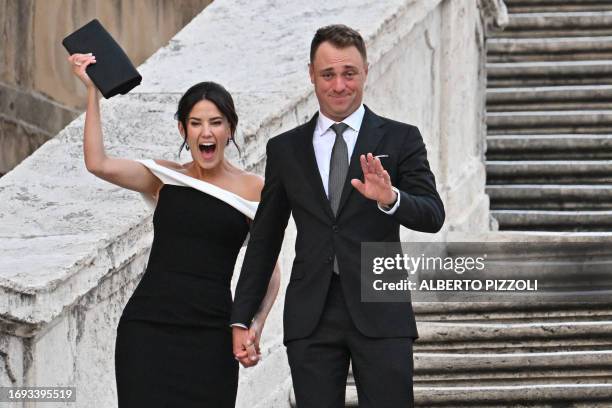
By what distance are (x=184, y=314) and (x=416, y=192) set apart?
3.03 feet

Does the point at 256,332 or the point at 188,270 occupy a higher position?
the point at 188,270

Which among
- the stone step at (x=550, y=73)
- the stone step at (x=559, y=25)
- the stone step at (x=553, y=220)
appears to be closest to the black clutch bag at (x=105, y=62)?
the stone step at (x=553, y=220)

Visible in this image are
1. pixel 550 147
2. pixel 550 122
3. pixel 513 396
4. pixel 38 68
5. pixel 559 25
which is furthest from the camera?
pixel 559 25

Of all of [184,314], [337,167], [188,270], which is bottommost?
[184,314]

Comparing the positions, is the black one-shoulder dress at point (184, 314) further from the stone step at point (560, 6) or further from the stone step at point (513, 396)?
the stone step at point (560, 6)

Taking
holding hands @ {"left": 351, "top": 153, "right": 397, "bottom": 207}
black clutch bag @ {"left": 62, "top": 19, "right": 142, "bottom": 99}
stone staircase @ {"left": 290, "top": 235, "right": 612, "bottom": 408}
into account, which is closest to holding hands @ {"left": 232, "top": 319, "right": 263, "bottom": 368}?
holding hands @ {"left": 351, "top": 153, "right": 397, "bottom": 207}

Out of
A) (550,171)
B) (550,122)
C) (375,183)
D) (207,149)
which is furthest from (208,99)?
(550,122)

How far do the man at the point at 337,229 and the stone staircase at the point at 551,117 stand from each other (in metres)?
5.11

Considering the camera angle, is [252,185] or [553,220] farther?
[553,220]

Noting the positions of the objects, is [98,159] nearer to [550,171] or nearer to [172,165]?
[172,165]

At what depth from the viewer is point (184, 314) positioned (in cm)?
534

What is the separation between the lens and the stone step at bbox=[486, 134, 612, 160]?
1081cm

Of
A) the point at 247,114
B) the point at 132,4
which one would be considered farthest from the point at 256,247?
the point at 132,4

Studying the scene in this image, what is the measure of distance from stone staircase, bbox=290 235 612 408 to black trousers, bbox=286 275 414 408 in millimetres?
2028
